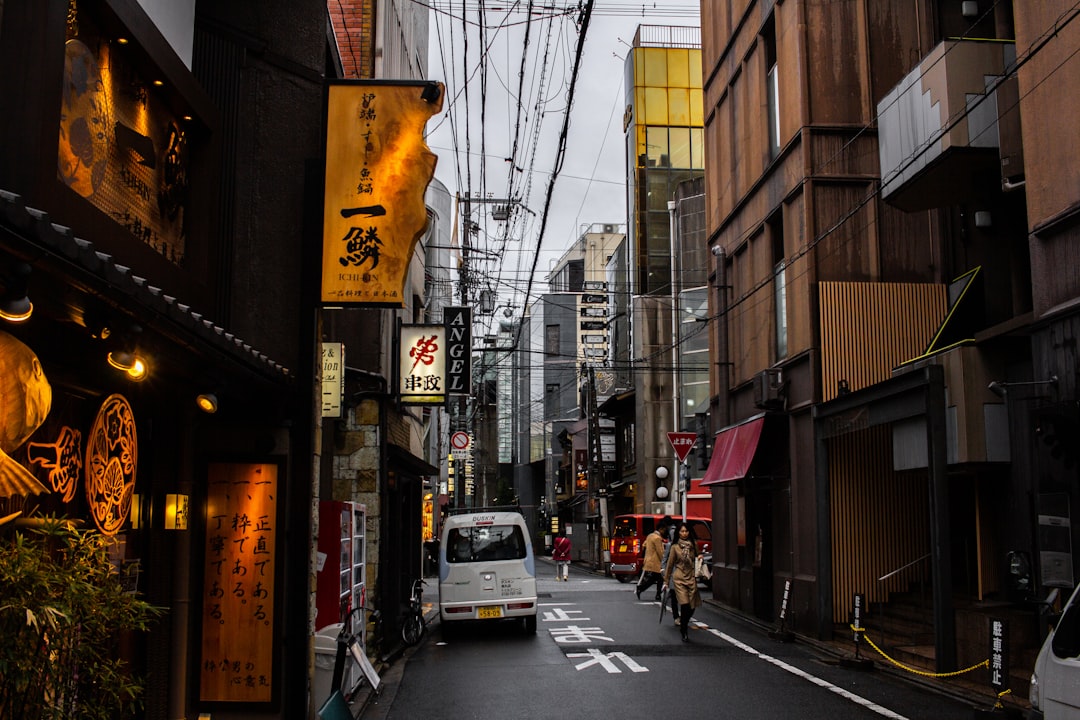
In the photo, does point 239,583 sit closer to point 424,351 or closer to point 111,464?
point 111,464

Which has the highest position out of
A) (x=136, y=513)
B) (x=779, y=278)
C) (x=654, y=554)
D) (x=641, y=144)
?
(x=641, y=144)

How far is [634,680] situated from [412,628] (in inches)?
224

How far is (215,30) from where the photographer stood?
10.6 metres

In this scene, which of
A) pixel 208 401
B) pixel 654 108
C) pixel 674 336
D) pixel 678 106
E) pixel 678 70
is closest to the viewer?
pixel 208 401

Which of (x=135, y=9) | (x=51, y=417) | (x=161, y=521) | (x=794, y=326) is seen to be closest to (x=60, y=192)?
(x=51, y=417)

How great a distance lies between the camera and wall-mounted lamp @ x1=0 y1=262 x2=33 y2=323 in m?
4.40

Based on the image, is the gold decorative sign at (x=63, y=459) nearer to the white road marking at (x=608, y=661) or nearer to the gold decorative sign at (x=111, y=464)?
the gold decorative sign at (x=111, y=464)

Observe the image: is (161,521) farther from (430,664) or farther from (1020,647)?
(1020,647)

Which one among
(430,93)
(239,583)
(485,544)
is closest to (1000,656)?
(239,583)

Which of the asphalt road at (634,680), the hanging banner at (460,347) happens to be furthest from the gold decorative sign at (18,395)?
the hanging banner at (460,347)

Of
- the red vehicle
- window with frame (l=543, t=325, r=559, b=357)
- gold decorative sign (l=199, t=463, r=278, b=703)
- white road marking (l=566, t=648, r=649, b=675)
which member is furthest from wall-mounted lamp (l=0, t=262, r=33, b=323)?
window with frame (l=543, t=325, r=559, b=357)

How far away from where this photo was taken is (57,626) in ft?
13.8

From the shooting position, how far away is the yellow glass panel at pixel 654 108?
51.8 metres

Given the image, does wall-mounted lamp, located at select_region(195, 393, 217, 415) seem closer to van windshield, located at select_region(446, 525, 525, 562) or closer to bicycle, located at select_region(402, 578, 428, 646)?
bicycle, located at select_region(402, 578, 428, 646)
